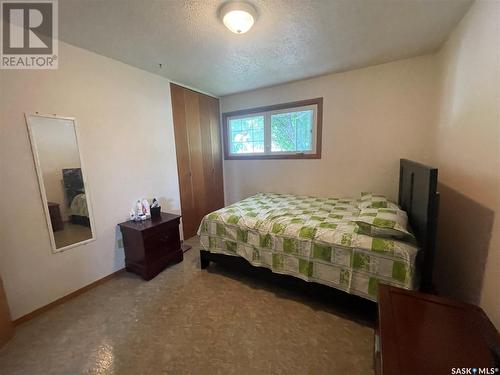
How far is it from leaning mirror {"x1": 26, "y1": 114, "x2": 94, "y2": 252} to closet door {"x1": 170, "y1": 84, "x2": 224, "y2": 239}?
1.25m

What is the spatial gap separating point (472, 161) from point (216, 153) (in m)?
3.20

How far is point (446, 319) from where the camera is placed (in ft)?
3.07

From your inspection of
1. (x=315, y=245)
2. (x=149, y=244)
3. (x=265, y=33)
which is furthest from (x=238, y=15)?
(x=149, y=244)

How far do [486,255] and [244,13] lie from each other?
2269 mm

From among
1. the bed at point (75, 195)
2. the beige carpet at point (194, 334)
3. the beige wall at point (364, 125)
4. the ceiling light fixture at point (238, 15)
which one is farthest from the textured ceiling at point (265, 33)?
the beige carpet at point (194, 334)

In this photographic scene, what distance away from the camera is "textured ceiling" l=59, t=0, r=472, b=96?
1.48 metres

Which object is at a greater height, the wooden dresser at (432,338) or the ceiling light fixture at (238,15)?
the ceiling light fixture at (238,15)

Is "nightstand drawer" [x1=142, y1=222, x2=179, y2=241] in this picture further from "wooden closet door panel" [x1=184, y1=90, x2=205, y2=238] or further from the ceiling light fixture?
the ceiling light fixture

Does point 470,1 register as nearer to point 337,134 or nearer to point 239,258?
point 337,134

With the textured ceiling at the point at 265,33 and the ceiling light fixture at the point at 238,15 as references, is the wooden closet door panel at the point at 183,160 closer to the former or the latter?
the textured ceiling at the point at 265,33

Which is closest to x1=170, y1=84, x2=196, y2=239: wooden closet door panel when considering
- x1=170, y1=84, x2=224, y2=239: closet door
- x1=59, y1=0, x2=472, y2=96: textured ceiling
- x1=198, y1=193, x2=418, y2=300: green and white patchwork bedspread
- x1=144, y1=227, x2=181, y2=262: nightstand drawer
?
x1=170, y1=84, x2=224, y2=239: closet door

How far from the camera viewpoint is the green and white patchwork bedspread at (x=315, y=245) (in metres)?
1.50

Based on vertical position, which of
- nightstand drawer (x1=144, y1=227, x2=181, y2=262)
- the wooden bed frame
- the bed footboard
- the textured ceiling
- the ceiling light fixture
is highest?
the textured ceiling

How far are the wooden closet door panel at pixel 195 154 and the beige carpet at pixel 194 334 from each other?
57.8 inches
